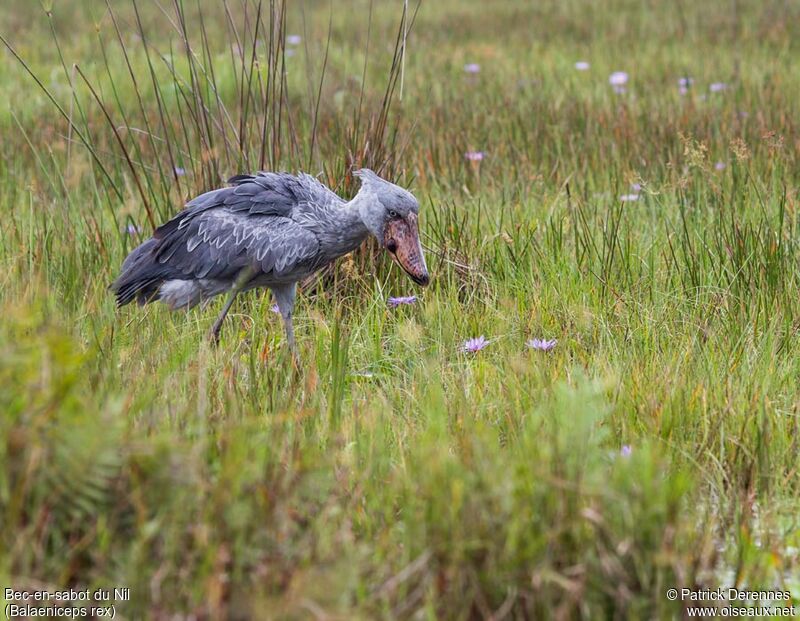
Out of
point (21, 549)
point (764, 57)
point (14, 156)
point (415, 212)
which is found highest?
point (21, 549)

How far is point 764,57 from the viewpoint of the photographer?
30.7ft

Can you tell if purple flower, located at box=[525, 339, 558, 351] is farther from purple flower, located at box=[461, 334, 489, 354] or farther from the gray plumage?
the gray plumage

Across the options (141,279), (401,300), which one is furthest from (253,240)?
(401,300)

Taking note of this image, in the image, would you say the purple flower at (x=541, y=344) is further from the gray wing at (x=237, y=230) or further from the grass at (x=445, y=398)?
the gray wing at (x=237, y=230)

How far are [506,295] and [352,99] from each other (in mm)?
4311

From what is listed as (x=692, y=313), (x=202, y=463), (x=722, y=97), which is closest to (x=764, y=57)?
(x=722, y=97)

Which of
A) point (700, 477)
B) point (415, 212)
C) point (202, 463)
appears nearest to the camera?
point (202, 463)

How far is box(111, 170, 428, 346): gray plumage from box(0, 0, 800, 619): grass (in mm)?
145

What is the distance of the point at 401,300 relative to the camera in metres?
4.27

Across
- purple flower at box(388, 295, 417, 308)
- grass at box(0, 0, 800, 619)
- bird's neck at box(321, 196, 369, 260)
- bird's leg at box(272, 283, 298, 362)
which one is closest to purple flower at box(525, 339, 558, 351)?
grass at box(0, 0, 800, 619)

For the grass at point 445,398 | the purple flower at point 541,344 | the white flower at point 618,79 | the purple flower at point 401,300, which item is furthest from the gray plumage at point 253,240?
the white flower at point 618,79

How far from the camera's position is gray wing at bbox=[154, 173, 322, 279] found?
3.99 metres

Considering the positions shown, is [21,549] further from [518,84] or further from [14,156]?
[518,84]

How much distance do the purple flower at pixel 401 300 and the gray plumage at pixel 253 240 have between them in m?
0.29
